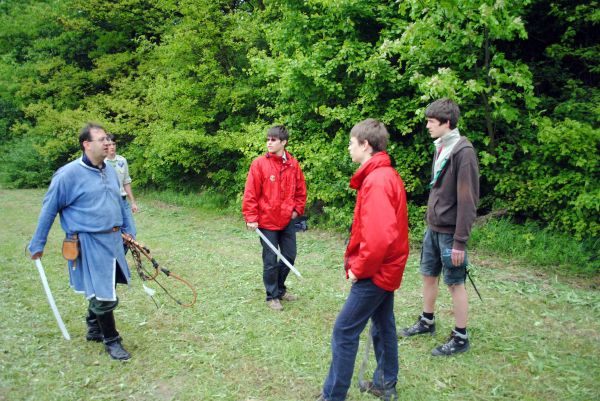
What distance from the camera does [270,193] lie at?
443cm

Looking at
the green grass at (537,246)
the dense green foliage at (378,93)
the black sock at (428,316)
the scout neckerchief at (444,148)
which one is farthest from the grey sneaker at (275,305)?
the green grass at (537,246)

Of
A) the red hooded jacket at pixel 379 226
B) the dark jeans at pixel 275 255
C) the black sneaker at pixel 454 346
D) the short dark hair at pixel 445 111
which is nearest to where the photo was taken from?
the red hooded jacket at pixel 379 226

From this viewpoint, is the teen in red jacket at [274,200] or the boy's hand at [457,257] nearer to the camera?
the boy's hand at [457,257]

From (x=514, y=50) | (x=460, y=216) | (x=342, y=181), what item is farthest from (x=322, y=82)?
(x=460, y=216)

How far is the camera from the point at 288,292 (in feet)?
16.6

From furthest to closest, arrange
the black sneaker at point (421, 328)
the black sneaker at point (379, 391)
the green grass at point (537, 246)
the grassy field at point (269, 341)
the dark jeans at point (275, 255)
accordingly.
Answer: the green grass at point (537, 246)
the dark jeans at point (275, 255)
the black sneaker at point (421, 328)
the grassy field at point (269, 341)
the black sneaker at point (379, 391)

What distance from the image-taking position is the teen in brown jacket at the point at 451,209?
3.27 metres

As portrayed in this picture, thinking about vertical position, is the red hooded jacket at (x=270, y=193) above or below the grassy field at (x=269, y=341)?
above

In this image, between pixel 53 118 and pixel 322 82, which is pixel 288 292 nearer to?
pixel 322 82

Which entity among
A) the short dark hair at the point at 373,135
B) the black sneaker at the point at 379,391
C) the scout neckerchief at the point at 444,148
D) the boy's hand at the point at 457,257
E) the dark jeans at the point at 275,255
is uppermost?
the short dark hair at the point at 373,135

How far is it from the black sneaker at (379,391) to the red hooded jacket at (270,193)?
189 cm

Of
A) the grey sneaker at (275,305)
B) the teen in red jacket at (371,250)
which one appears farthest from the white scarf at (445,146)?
the grey sneaker at (275,305)

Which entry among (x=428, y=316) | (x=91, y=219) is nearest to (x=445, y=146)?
(x=428, y=316)

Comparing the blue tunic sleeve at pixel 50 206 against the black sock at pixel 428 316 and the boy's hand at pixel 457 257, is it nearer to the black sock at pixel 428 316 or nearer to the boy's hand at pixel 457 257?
the boy's hand at pixel 457 257
